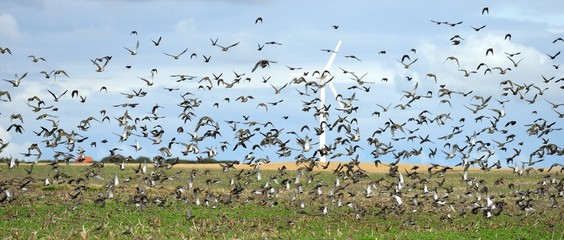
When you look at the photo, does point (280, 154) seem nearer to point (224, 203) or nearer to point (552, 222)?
point (224, 203)

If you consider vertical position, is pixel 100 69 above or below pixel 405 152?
above

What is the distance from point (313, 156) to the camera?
33.3 meters

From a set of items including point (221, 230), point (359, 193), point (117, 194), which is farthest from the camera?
point (359, 193)

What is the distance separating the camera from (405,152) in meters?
33.9

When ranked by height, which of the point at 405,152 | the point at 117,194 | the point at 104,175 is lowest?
the point at 104,175

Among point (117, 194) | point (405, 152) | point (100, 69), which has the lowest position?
point (117, 194)

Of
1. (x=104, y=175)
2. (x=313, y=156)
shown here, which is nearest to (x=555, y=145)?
(x=313, y=156)

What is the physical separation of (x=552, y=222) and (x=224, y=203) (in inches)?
490

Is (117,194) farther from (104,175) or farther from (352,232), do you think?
(104,175)

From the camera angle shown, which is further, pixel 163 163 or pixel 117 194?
pixel 117 194

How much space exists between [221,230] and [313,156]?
24.0 ft

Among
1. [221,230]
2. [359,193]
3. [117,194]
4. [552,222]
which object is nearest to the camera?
[221,230]

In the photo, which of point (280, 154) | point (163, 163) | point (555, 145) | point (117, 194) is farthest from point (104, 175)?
point (555, 145)

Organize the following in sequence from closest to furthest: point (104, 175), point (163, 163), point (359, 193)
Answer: point (163, 163)
point (359, 193)
point (104, 175)
